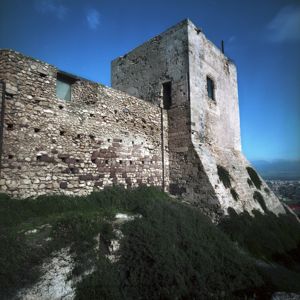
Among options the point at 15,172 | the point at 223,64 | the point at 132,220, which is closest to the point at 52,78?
the point at 15,172

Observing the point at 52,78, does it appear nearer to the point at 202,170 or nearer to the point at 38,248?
the point at 38,248

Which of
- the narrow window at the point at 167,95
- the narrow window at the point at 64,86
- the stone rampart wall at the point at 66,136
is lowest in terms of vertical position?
the stone rampart wall at the point at 66,136

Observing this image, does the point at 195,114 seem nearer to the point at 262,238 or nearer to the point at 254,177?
the point at 262,238

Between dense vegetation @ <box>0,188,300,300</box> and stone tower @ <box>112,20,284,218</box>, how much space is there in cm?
273

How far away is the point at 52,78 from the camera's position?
7320 millimetres

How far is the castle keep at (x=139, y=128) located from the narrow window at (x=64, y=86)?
0.11ft

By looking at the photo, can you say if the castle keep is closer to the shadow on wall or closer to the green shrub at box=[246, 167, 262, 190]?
the green shrub at box=[246, 167, 262, 190]

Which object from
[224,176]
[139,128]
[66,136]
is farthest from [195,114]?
[66,136]

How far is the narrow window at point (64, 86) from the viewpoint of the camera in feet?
25.4

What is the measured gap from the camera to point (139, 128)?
10.0 m

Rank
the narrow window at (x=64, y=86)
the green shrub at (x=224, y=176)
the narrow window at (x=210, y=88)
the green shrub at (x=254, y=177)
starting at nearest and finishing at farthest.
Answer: the narrow window at (x=64, y=86) < the green shrub at (x=224, y=176) < the narrow window at (x=210, y=88) < the green shrub at (x=254, y=177)

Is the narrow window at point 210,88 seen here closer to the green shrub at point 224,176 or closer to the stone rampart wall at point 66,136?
the green shrub at point 224,176

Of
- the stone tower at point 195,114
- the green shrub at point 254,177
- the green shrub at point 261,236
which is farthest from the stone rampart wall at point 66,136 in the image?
the green shrub at point 254,177

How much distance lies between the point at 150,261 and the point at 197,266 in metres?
1.31
